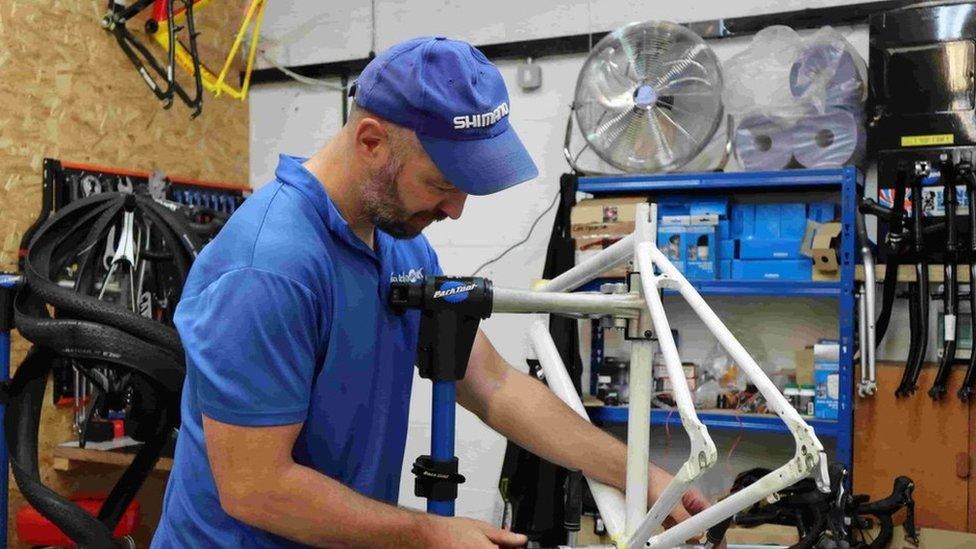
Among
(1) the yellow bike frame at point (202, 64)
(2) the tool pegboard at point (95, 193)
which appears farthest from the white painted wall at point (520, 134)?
(2) the tool pegboard at point (95, 193)

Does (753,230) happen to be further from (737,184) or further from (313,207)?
(313,207)

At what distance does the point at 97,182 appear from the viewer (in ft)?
11.5

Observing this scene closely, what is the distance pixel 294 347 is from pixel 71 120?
279 cm

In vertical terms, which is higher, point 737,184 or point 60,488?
point 737,184

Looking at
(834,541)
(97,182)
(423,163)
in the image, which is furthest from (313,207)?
(97,182)

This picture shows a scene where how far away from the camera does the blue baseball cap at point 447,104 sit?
1.21 m

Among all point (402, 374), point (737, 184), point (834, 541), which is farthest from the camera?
point (737, 184)

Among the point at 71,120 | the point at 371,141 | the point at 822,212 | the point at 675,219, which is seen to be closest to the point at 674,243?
the point at 675,219

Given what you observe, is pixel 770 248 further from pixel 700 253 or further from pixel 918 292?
pixel 918 292

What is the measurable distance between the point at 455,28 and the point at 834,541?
2.65m

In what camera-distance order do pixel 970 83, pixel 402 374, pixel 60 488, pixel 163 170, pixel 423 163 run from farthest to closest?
pixel 163 170 < pixel 60 488 < pixel 970 83 < pixel 402 374 < pixel 423 163

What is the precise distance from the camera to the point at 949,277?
283 cm

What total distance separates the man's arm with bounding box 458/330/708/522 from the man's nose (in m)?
0.29

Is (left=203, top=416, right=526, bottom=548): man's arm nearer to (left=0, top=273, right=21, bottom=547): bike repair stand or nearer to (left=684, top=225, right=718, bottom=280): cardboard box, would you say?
(left=0, top=273, right=21, bottom=547): bike repair stand
